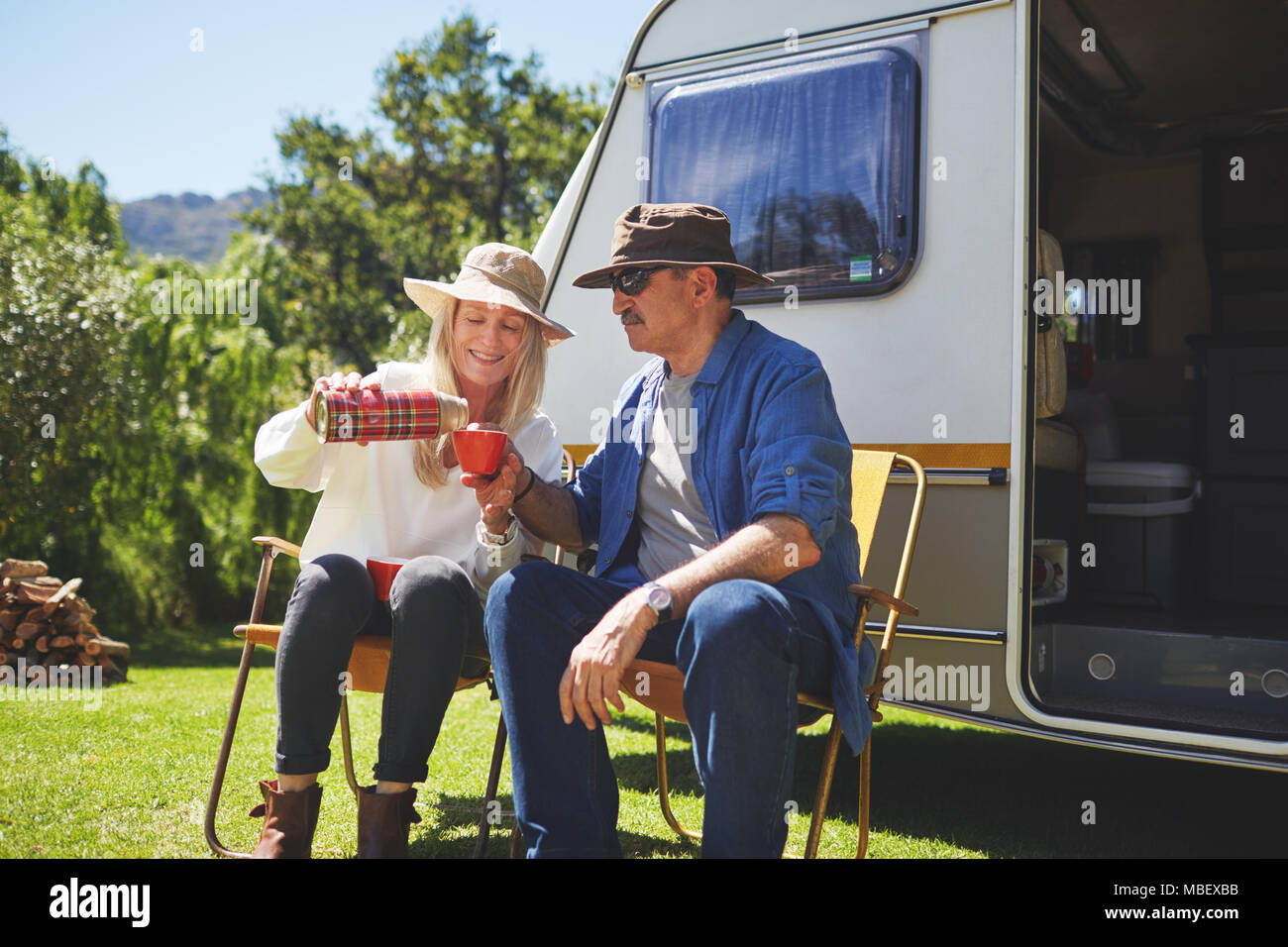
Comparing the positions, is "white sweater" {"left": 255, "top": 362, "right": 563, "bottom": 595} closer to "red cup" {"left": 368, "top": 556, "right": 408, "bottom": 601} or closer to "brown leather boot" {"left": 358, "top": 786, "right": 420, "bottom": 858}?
"red cup" {"left": 368, "top": 556, "right": 408, "bottom": 601}

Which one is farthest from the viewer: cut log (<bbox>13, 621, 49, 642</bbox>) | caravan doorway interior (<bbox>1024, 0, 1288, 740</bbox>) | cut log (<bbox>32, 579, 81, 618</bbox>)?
cut log (<bbox>32, 579, 81, 618</bbox>)

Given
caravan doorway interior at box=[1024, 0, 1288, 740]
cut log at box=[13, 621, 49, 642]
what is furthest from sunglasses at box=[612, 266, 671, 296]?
cut log at box=[13, 621, 49, 642]

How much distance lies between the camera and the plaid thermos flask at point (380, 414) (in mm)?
2256

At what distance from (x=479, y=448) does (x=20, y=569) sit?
4.72 meters

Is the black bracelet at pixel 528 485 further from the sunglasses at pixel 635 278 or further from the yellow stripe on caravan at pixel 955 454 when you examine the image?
the yellow stripe on caravan at pixel 955 454

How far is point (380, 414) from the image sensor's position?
229 cm

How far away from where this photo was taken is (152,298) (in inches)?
318

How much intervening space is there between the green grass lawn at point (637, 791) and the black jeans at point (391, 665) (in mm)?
535

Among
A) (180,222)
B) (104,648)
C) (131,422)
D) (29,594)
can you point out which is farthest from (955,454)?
(180,222)

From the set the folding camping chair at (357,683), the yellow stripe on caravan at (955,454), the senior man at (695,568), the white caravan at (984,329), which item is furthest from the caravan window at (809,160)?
the folding camping chair at (357,683)

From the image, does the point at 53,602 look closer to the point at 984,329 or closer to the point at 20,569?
the point at 20,569

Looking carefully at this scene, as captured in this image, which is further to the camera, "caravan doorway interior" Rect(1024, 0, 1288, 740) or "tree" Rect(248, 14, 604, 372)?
"tree" Rect(248, 14, 604, 372)

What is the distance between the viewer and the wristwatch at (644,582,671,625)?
6.48ft

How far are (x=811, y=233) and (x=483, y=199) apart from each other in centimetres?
1884
